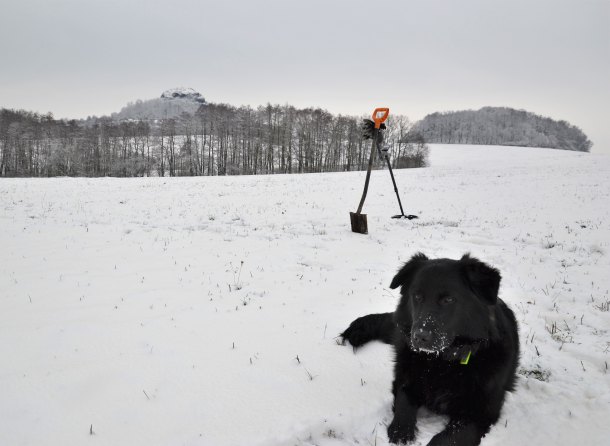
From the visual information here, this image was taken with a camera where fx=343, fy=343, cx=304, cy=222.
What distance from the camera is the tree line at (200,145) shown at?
58000 mm

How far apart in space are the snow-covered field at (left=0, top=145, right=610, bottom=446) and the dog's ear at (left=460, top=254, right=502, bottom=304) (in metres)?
1.02

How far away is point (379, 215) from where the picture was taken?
481 inches

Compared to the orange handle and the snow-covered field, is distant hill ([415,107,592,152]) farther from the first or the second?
the snow-covered field

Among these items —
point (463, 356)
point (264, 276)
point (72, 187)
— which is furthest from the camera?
point (72, 187)

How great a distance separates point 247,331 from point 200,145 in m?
63.7

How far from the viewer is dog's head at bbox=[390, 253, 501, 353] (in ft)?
7.89

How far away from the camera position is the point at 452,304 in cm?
257

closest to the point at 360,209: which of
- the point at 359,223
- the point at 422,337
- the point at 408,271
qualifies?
the point at 359,223

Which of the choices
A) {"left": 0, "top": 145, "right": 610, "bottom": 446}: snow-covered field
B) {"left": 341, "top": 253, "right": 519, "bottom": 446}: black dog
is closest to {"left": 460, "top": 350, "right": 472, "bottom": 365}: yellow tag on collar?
{"left": 341, "top": 253, "right": 519, "bottom": 446}: black dog

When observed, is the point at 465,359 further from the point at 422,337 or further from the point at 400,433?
the point at 400,433

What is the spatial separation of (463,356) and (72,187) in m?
23.9

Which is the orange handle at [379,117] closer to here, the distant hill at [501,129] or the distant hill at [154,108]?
the distant hill at [501,129]

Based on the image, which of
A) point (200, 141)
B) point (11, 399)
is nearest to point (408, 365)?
point (11, 399)

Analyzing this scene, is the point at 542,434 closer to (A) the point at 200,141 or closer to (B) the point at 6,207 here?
(B) the point at 6,207
